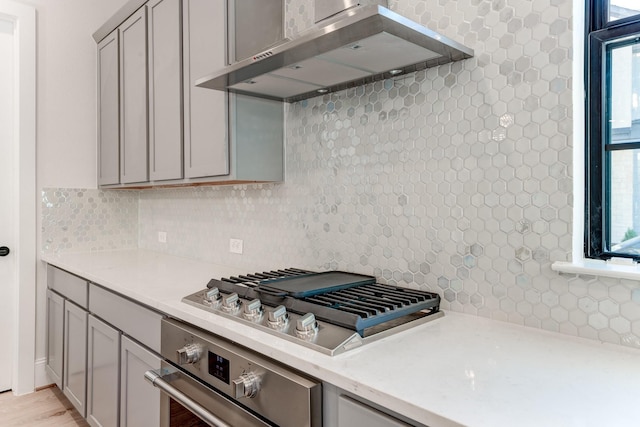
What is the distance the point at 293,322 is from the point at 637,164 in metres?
1.01

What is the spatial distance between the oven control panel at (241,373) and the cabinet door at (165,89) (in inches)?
→ 39.5

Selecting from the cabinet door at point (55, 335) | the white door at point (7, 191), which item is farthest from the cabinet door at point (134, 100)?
the cabinet door at point (55, 335)

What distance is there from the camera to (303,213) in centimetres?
192

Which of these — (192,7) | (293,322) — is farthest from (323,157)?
(192,7)

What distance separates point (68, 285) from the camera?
2482 millimetres

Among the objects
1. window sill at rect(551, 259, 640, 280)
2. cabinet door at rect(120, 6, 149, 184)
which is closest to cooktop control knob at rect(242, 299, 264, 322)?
window sill at rect(551, 259, 640, 280)

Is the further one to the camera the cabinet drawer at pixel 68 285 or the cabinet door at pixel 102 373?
the cabinet drawer at pixel 68 285

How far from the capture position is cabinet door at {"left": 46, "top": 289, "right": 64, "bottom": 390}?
2602mm

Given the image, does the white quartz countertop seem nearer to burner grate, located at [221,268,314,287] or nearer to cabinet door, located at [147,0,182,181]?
burner grate, located at [221,268,314,287]

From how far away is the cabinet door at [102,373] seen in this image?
1906 mm

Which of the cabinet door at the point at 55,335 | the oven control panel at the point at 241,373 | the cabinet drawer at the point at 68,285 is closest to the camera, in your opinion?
the oven control panel at the point at 241,373

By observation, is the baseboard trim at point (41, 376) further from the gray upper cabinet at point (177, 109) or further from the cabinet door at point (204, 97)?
the cabinet door at point (204, 97)

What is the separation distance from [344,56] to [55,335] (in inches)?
99.4

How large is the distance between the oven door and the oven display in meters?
0.05
